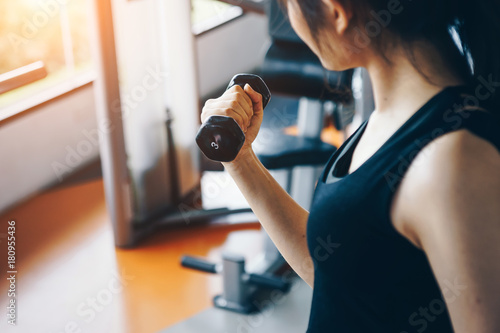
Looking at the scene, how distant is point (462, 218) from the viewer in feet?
1.97

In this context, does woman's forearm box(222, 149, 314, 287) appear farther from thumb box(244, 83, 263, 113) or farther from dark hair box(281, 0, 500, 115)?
dark hair box(281, 0, 500, 115)

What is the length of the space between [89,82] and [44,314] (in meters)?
1.88

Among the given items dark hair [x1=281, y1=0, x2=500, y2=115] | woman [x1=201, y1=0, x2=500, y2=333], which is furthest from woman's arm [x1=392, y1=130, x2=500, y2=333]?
dark hair [x1=281, y1=0, x2=500, y2=115]

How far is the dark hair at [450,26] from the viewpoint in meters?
0.71

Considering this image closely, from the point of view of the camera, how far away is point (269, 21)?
2.33m

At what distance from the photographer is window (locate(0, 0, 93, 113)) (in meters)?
3.12

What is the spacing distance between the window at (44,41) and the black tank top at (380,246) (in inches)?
99.4

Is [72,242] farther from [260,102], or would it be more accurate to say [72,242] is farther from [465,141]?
[465,141]

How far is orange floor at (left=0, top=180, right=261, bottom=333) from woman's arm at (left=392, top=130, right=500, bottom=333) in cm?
178

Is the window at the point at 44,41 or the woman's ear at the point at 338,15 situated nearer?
the woman's ear at the point at 338,15

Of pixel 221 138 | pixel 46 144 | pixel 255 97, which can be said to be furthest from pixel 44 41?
pixel 221 138

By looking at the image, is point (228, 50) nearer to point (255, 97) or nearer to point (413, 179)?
point (255, 97)

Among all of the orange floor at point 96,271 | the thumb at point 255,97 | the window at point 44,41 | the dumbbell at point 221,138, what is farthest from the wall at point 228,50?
the dumbbell at point 221,138

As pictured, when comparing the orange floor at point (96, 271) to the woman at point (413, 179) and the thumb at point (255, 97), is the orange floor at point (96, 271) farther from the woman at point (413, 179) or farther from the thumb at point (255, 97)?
the woman at point (413, 179)
